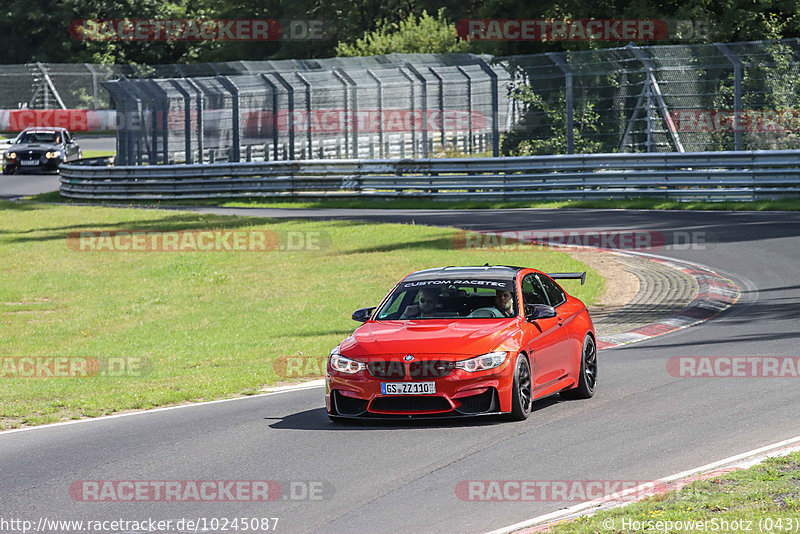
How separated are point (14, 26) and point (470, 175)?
5877 centimetres

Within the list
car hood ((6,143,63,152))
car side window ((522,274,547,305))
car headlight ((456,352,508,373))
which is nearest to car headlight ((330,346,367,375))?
car headlight ((456,352,508,373))

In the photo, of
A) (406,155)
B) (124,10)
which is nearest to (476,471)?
(406,155)

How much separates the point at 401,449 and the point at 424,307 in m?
2.09

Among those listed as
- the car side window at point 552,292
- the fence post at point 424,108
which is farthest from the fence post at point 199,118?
the car side window at point 552,292

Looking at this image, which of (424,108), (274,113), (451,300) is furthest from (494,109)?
(451,300)

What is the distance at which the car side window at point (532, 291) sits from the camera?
11.3 meters

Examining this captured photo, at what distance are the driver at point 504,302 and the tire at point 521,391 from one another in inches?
25.9

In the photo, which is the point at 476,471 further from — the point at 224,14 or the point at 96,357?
the point at 224,14

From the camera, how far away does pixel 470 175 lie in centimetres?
3369

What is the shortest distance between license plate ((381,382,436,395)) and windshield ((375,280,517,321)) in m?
1.19

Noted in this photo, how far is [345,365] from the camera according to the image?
10148mm

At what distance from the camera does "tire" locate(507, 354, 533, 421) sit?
10039mm

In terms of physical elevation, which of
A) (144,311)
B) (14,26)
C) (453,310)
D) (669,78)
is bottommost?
(144,311)

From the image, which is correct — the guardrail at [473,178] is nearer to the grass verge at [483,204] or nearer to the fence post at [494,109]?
the grass verge at [483,204]
